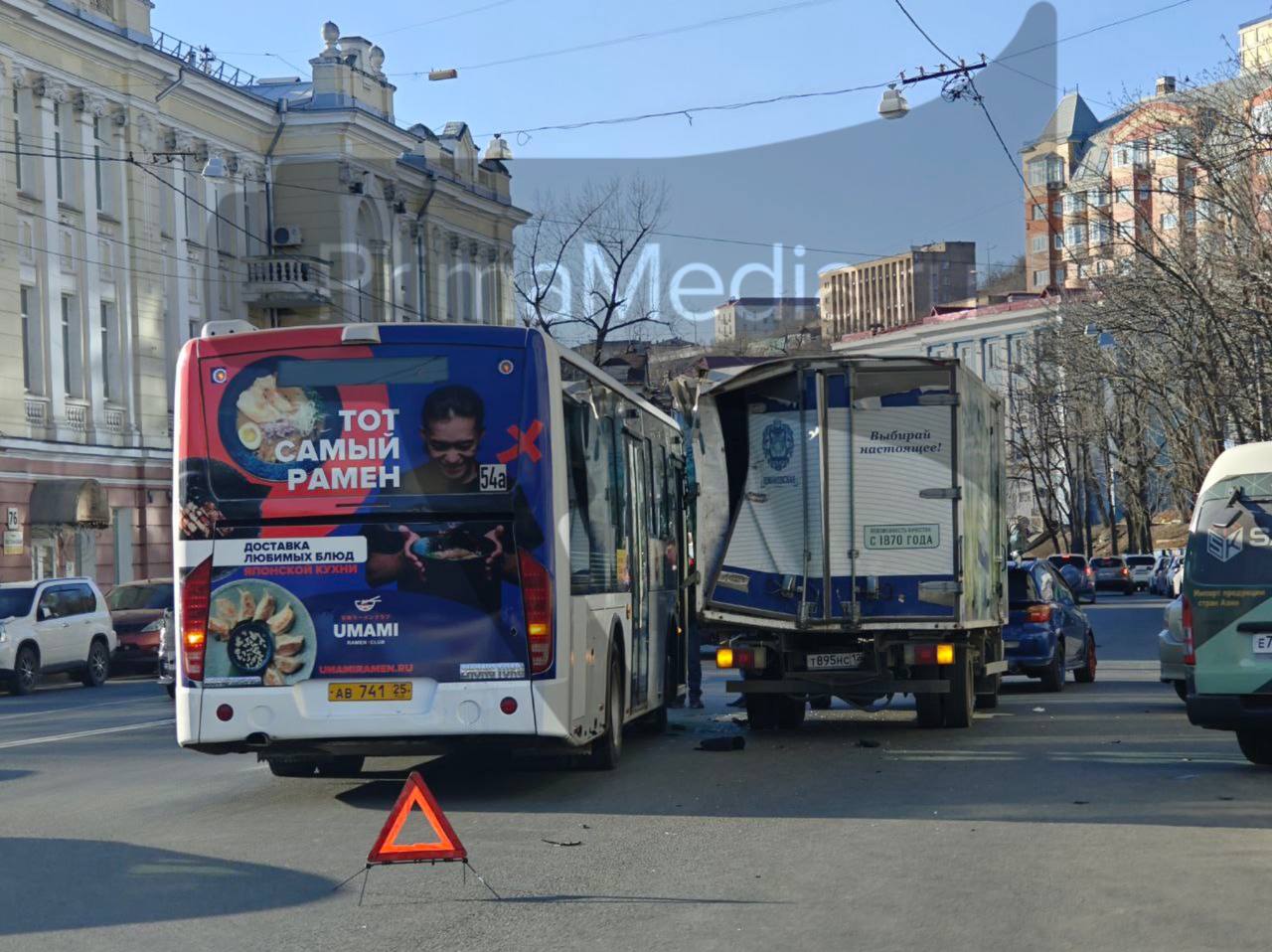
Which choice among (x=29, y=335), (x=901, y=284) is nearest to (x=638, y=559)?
(x=29, y=335)

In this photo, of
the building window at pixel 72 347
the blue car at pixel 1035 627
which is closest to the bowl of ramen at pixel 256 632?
the blue car at pixel 1035 627

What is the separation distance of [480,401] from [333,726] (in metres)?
2.28

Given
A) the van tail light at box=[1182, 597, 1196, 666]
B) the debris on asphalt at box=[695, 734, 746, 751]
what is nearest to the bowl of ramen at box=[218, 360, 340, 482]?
the debris on asphalt at box=[695, 734, 746, 751]

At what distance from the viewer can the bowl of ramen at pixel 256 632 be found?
12.1 m

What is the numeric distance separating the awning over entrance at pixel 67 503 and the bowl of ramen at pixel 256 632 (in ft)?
93.2

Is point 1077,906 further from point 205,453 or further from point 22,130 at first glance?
point 22,130

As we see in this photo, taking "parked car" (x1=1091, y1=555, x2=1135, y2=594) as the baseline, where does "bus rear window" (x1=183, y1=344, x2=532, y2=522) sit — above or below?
above

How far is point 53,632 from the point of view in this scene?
2995cm

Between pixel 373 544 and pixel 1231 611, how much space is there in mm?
5756

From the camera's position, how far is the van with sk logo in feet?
41.5

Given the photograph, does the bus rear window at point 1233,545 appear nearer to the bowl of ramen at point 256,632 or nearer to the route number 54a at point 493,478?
the route number 54a at point 493,478

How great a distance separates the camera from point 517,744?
40.0 ft

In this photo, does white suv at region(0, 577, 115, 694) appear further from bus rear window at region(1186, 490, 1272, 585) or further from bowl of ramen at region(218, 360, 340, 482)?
bus rear window at region(1186, 490, 1272, 585)

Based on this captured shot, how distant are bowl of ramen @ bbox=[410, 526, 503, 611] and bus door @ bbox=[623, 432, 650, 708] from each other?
10.8ft
